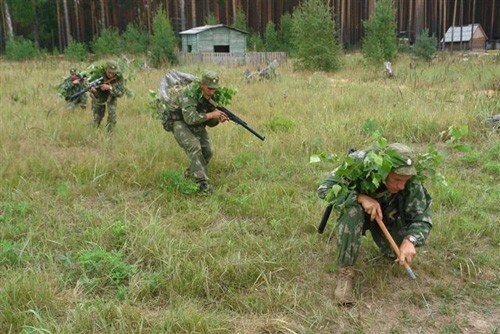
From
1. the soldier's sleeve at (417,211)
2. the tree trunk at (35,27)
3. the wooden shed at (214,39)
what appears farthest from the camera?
the tree trunk at (35,27)

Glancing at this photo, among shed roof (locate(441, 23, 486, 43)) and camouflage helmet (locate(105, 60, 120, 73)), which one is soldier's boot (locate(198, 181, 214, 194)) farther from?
shed roof (locate(441, 23, 486, 43))

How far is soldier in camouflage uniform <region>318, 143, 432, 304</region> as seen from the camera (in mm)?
2902

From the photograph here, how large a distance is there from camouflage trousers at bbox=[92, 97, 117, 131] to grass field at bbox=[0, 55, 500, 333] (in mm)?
170

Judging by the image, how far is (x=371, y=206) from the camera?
9.46ft

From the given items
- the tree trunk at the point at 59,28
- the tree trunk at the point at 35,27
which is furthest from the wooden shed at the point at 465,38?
the tree trunk at the point at 35,27

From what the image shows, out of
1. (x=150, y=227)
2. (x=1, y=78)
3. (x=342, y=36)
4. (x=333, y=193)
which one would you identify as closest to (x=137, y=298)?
(x=150, y=227)

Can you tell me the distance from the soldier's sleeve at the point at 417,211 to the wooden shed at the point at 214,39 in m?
15.5

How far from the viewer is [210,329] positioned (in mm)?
2666

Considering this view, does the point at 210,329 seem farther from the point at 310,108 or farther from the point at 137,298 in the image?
the point at 310,108

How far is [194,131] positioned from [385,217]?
97.2 inches

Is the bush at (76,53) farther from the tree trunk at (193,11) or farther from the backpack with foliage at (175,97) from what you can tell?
the backpack with foliage at (175,97)

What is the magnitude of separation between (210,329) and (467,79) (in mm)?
9534

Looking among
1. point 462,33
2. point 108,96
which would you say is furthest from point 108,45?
point 462,33

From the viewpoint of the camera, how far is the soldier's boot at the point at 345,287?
9.85ft
